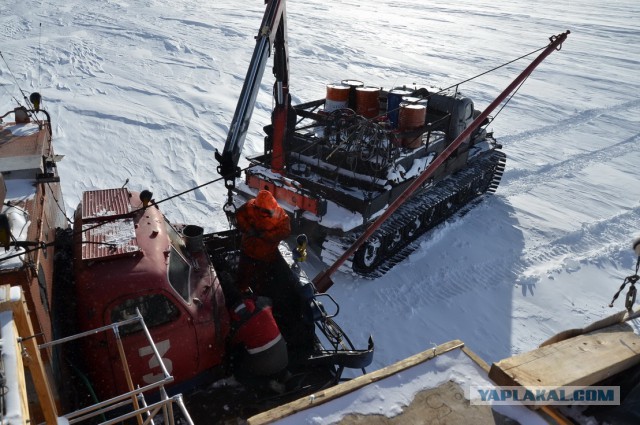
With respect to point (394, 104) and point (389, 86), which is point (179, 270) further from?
point (389, 86)

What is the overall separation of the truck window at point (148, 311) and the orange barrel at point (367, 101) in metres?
6.90

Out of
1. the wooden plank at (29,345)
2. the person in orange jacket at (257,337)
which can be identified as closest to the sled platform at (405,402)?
the wooden plank at (29,345)

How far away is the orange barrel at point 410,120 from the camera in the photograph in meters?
8.73

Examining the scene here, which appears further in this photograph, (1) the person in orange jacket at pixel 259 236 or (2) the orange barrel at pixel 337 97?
(2) the orange barrel at pixel 337 97

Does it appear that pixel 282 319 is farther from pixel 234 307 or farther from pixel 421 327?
pixel 421 327

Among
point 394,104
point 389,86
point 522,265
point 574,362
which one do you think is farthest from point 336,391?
point 389,86

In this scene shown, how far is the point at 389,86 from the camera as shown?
1734 cm

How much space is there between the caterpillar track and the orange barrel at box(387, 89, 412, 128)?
152 cm

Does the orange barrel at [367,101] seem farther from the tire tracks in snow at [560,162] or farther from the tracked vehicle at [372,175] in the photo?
the tire tracks in snow at [560,162]

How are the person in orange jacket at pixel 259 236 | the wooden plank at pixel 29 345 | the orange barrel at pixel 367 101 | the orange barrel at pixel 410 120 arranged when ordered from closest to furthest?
the wooden plank at pixel 29 345 < the person in orange jacket at pixel 259 236 < the orange barrel at pixel 410 120 < the orange barrel at pixel 367 101

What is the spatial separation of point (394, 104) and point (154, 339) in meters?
7.21

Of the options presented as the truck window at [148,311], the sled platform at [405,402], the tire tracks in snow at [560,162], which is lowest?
the tire tracks in snow at [560,162]

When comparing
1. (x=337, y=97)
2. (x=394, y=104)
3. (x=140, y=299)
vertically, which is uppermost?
(x=337, y=97)

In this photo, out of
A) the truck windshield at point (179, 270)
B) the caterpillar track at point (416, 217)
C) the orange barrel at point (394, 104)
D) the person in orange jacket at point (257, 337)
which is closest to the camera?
the truck windshield at point (179, 270)
